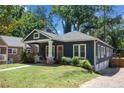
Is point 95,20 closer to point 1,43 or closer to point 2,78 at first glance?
point 1,43

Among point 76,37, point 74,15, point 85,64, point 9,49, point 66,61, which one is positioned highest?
point 74,15

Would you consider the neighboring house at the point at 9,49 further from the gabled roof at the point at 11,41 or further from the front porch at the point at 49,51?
the front porch at the point at 49,51

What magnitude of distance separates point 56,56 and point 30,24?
18.4 metres

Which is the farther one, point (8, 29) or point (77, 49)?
point (77, 49)

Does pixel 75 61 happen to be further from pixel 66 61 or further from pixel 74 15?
pixel 74 15

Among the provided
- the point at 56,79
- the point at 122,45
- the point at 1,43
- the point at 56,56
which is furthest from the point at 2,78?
the point at 122,45

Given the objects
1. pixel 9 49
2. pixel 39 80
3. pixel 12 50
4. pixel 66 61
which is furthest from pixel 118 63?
pixel 39 80

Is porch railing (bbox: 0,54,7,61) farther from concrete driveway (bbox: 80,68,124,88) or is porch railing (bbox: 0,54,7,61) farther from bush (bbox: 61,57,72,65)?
concrete driveway (bbox: 80,68,124,88)

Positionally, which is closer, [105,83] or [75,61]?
[105,83]

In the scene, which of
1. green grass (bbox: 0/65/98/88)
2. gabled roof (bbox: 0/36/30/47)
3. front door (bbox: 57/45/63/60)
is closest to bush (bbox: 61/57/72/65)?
front door (bbox: 57/45/63/60)

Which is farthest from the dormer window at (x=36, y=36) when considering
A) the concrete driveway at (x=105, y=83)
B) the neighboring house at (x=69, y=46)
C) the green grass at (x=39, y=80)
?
the concrete driveway at (x=105, y=83)

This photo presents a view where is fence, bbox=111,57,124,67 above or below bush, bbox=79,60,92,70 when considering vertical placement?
below

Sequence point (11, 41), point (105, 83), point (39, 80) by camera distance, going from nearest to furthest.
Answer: point (39, 80) < point (105, 83) < point (11, 41)

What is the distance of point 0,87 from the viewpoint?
12.5m
